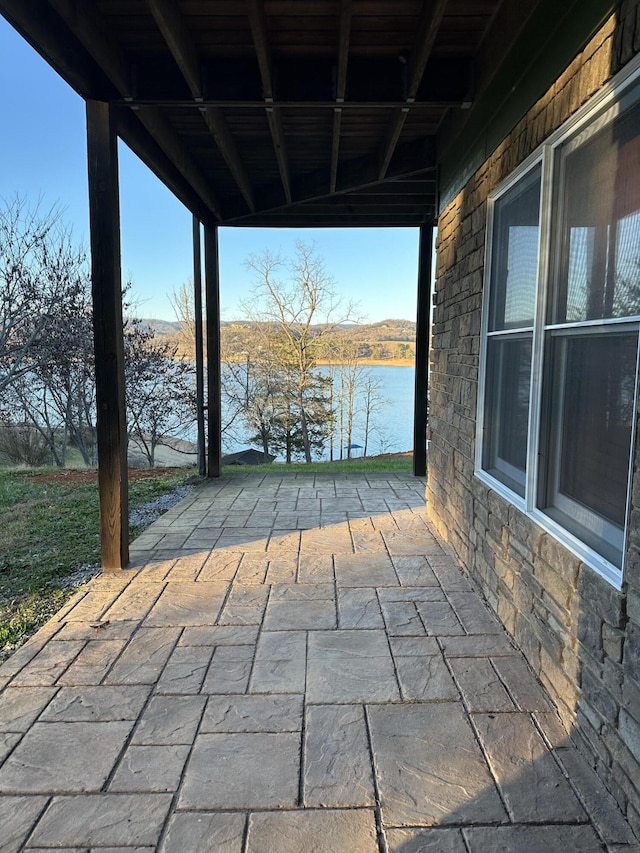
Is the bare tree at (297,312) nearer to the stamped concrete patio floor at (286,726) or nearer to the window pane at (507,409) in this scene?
the stamped concrete patio floor at (286,726)

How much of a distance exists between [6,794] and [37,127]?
12143 millimetres

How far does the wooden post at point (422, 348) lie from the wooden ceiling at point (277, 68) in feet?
5.61

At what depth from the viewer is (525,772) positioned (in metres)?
1.61

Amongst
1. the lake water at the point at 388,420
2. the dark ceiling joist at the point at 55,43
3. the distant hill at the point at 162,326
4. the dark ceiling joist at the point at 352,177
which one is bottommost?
the lake water at the point at 388,420

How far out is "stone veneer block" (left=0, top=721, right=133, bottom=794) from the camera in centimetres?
157

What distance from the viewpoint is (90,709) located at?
1929 millimetres

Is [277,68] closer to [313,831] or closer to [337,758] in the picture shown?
[337,758]

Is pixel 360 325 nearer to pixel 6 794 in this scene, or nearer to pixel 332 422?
pixel 332 422

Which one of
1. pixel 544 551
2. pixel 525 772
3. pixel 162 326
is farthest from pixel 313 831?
pixel 162 326

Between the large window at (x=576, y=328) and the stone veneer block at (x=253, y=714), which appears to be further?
the stone veneer block at (x=253, y=714)

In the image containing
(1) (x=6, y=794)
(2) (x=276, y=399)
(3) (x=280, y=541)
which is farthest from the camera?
(2) (x=276, y=399)

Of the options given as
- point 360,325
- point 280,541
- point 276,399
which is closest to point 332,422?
point 276,399

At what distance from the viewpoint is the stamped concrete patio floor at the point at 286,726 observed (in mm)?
1418

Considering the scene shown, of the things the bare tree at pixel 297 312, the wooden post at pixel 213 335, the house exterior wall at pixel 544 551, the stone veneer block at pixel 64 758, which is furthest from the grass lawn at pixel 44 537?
the bare tree at pixel 297 312
